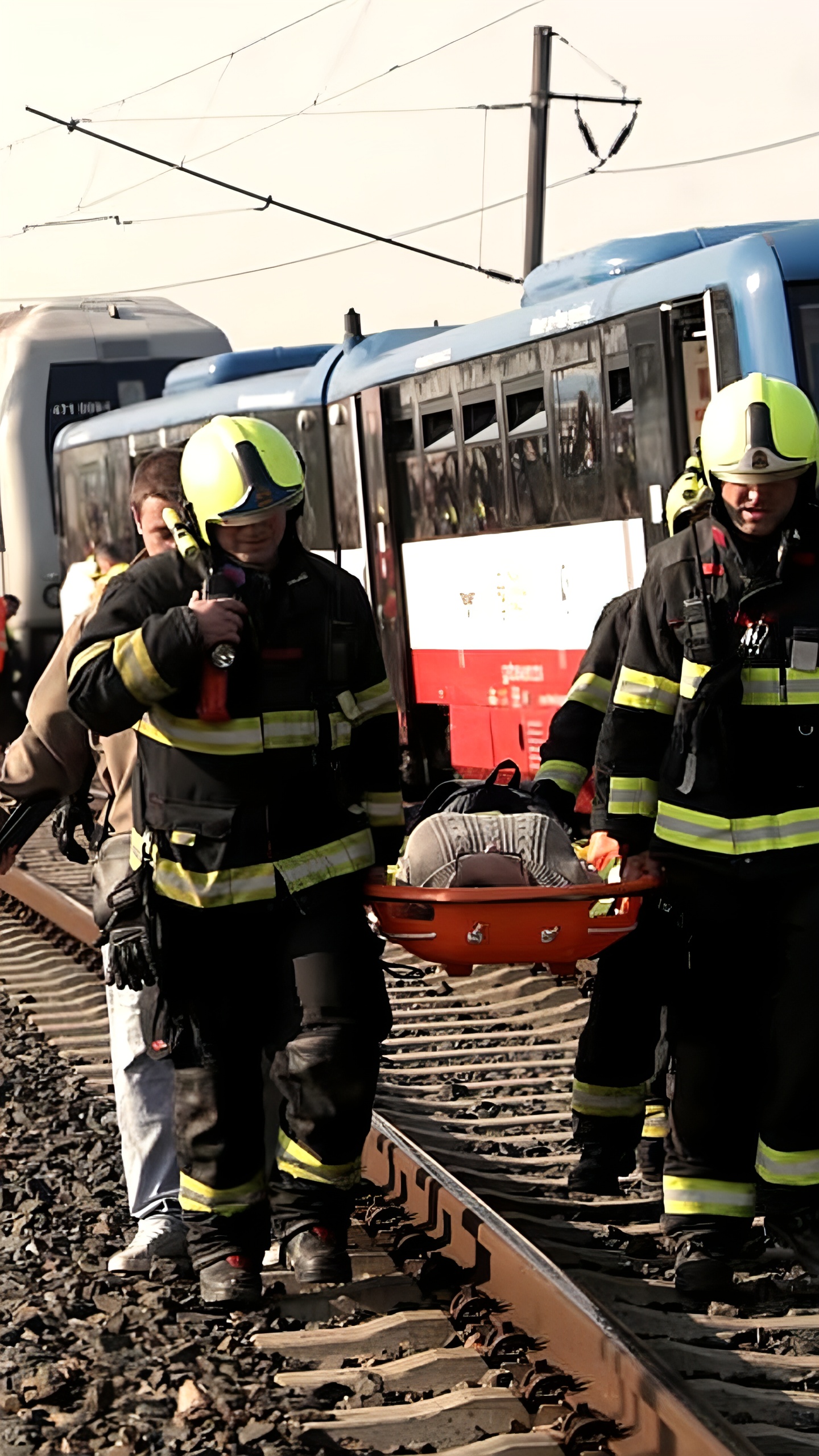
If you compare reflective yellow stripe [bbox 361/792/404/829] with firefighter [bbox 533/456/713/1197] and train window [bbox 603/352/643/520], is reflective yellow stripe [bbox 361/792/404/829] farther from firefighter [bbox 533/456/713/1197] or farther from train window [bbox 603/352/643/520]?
train window [bbox 603/352/643/520]

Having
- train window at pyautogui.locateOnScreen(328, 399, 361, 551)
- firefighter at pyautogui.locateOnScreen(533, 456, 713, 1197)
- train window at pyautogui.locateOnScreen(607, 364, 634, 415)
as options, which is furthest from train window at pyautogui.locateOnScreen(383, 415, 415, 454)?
firefighter at pyautogui.locateOnScreen(533, 456, 713, 1197)

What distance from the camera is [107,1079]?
7.95 metres

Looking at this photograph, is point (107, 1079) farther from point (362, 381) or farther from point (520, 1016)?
point (362, 381)

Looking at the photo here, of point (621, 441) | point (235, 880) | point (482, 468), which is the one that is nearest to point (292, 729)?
point (235, 880)

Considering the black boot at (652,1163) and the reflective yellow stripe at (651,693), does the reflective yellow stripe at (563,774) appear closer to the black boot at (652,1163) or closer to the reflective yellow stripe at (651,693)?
the reflective yellow stripe at (651,693)

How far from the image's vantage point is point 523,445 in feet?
44.0

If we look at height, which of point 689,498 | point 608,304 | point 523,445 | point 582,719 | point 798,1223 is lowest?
point 798,1223

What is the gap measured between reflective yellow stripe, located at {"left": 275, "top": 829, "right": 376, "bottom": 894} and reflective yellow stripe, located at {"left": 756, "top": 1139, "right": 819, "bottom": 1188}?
1.23 meters

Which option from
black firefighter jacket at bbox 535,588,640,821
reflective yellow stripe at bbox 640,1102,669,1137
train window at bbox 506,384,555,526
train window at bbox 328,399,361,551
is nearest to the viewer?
black firefighter jacket at bbox 535,588,640,821

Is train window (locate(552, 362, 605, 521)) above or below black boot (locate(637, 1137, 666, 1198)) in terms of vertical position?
above

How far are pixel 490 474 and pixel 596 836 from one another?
862 cm

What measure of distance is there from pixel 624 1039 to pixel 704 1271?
0.75m

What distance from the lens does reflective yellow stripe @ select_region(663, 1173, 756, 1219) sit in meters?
5.28

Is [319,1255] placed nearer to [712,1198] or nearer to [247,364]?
[712,1198]
